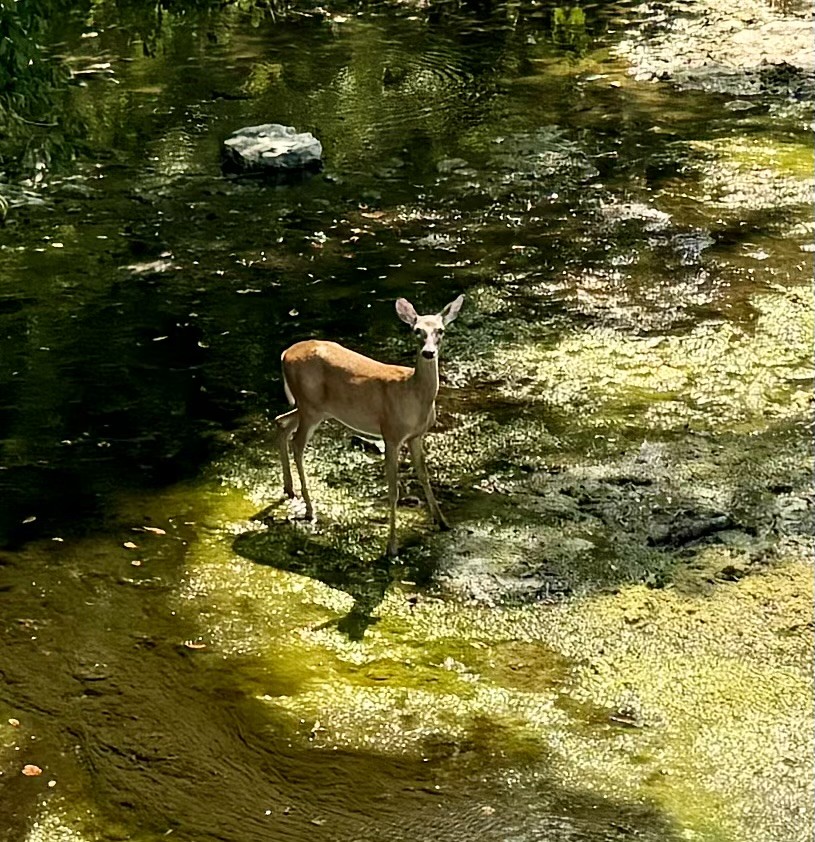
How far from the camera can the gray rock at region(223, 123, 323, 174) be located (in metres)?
11.0

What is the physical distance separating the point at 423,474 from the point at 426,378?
0.49m

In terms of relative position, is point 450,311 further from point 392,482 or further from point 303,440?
point 303,440

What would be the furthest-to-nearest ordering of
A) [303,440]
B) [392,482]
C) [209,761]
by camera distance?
[303,440]
[392,482]
[209,761]

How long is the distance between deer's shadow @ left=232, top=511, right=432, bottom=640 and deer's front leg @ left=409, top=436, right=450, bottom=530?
229 mm

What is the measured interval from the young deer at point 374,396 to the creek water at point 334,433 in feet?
1.09

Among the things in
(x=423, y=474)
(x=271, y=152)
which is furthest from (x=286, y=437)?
(x=271, y=152)

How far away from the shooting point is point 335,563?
611cm

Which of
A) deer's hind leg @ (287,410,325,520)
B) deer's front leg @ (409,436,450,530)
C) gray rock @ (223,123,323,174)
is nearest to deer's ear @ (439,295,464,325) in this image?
deer's front leg @ (409,436,450,530)

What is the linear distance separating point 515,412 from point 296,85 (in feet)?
23.8

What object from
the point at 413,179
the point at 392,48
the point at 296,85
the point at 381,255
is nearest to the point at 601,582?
the point at 381,255

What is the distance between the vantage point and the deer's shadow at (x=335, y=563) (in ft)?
19.0

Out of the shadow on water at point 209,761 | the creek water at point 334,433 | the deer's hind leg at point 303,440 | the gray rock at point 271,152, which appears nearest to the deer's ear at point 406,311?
the deer's hind leg at point 303,440

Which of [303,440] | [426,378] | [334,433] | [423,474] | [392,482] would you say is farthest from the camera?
[334,433]

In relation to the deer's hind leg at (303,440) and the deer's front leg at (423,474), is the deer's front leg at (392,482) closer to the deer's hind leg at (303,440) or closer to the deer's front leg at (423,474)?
the deer's front leg at (423,474)
